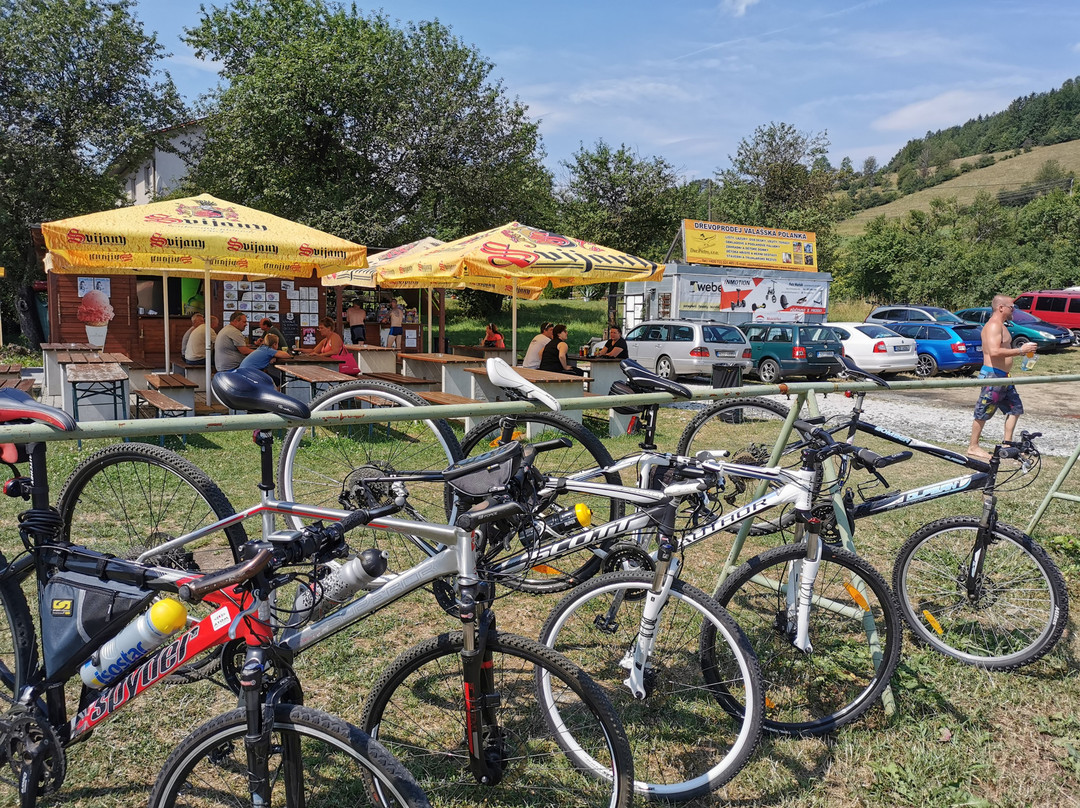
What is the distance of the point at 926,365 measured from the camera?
66.8 feet

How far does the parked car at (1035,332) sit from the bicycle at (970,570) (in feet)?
76.5

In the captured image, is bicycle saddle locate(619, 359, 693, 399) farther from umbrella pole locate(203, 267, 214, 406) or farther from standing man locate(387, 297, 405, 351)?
standing man locate(387, 297, 405, 351)

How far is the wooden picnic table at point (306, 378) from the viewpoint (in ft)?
32.6

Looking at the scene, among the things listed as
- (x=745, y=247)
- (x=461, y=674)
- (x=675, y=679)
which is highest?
(x=745, y=247)

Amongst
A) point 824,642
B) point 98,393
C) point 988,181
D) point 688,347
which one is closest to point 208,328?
point 98,393

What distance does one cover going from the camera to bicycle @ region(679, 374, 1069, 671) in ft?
12.1

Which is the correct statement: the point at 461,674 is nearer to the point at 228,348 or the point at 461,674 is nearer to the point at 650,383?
the point at 650,383

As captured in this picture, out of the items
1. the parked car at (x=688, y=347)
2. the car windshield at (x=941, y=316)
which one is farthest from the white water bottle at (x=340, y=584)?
the car windshield at (x=941, y=316)

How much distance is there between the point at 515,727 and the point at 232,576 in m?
1.45

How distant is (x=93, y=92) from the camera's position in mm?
23750

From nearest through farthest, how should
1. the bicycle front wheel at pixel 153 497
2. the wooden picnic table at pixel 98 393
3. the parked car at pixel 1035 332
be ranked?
the bicycle front wheel at pixel 153 497 < the wooden picnic table at pixel 98 393 < the parked car at pixel 1035 332

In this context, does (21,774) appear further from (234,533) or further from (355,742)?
(355,742)

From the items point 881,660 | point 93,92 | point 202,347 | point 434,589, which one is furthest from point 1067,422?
point 93,92

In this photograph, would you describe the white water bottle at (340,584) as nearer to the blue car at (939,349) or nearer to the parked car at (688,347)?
the parked car at (688,347)
